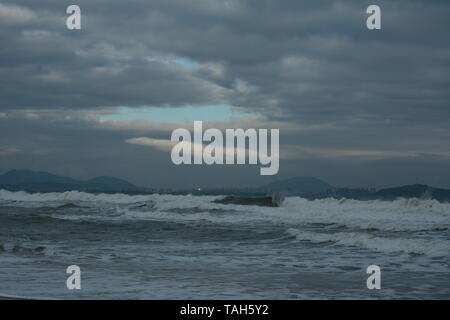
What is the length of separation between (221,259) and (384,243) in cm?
518

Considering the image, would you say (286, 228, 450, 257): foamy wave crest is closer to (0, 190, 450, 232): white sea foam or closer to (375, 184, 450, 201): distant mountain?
(0, 190, 450, 232): white sea foam

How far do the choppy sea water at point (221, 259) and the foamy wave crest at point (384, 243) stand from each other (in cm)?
3

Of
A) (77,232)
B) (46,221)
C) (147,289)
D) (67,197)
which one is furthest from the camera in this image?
(67,197)

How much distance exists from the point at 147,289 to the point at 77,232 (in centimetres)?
1093

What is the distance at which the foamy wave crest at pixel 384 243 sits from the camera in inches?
528

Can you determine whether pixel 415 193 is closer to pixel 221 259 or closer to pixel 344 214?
pixel 344 214

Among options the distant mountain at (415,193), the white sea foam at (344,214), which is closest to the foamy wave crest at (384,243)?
the white sea foam at (344,214)

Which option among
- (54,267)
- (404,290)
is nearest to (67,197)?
(54,267)

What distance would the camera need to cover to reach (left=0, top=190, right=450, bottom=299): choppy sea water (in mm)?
8367

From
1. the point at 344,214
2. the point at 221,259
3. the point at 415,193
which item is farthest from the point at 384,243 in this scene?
the point at 415,193

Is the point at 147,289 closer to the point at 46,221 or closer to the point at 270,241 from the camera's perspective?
the point at 270,241

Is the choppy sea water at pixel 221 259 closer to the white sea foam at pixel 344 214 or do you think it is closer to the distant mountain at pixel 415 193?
the white sea foam at pixel 344 214
